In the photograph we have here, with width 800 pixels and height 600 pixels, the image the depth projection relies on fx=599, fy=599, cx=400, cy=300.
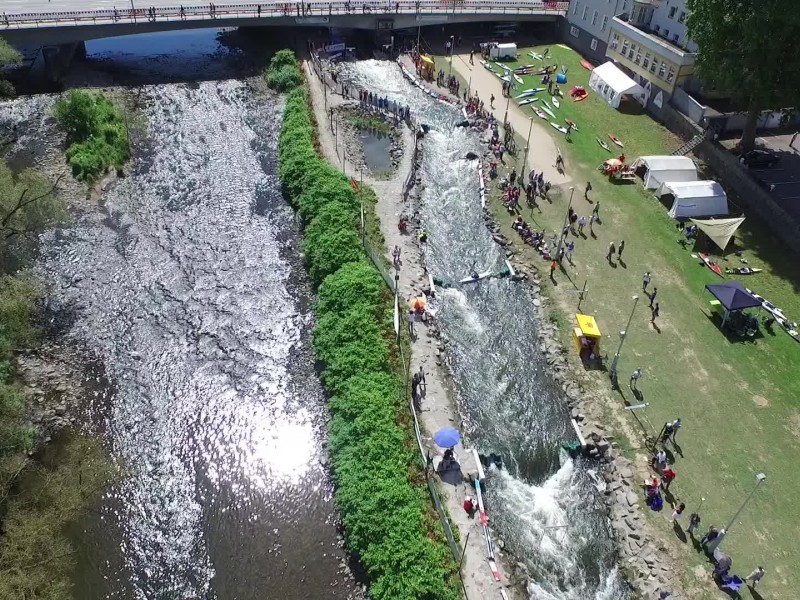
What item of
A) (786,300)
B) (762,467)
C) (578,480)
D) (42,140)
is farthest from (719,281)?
(42,140)

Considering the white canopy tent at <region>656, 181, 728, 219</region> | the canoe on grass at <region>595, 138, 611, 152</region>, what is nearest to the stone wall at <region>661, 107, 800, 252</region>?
the white canopy tent at <region>656, 181, 728, 219</region>

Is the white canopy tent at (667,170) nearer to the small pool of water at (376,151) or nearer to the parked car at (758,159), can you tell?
the parked car at (758,159)

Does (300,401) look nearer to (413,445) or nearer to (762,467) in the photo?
(413,445)

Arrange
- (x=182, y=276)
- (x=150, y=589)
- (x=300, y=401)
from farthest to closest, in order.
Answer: (x=182, y=276) < (x=300, y=401) < (x=150, y=589)

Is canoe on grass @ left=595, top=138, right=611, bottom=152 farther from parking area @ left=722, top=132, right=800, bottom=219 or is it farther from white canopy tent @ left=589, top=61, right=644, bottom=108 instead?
parking area @ left=722, top=132, right=800, bottom=219

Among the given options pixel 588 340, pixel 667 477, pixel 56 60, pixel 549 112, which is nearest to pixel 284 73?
pixel 56 60

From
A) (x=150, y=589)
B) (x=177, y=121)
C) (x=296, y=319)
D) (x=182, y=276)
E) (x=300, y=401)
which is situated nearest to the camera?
(x=150, y=589)
